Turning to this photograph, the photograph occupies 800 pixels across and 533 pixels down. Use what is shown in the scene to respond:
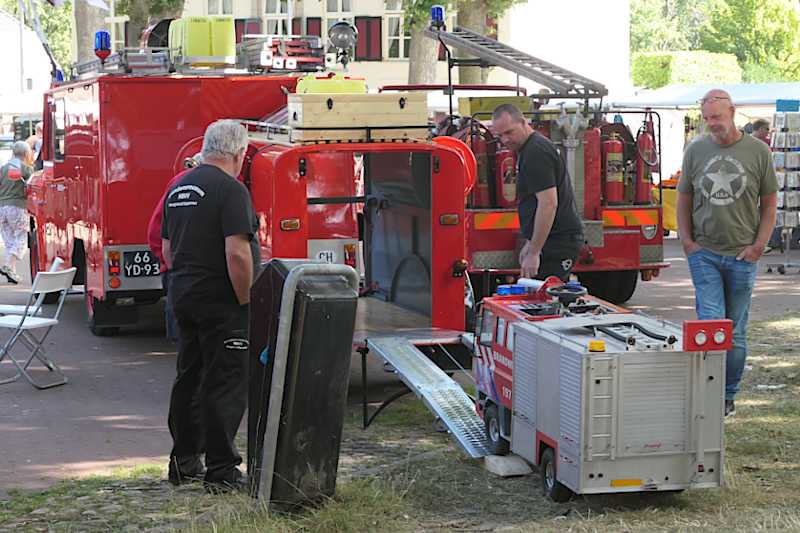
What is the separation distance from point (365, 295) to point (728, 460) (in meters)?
4.75

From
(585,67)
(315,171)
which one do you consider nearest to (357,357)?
(315,171)

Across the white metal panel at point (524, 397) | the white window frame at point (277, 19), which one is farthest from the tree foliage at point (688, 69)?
the white metal panel at point (524, 397)

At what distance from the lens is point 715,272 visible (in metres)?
8.42

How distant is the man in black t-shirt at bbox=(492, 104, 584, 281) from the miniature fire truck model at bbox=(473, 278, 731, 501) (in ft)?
6.65

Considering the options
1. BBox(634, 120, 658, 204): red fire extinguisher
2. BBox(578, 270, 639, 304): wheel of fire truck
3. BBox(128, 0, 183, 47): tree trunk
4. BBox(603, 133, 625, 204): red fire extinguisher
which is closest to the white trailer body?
BBox(603, 133, 625, 204): red fire extinguisher

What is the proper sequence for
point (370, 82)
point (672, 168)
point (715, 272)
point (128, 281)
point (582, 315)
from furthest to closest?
point (370, 82) < point (672, 168) < point (128, 281) < point (715, 272) < point (582, 315)

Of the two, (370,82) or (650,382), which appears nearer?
(650,382)

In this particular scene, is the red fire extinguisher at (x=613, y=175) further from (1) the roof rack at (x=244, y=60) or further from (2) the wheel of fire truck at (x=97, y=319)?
(2) the wheel of fire truck at (x=97, y=319)

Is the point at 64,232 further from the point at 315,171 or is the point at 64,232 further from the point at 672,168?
the point at 672,168

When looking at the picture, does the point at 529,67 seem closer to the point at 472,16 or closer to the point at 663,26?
the point at 472,16

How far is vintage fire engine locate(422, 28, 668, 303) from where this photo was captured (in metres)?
13.1

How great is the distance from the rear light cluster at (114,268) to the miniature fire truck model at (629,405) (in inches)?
244

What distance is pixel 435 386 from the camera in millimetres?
8469

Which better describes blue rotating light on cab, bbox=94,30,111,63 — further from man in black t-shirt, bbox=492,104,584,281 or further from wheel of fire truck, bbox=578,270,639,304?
wheel of fire truck, bbox=578,270,639,304
